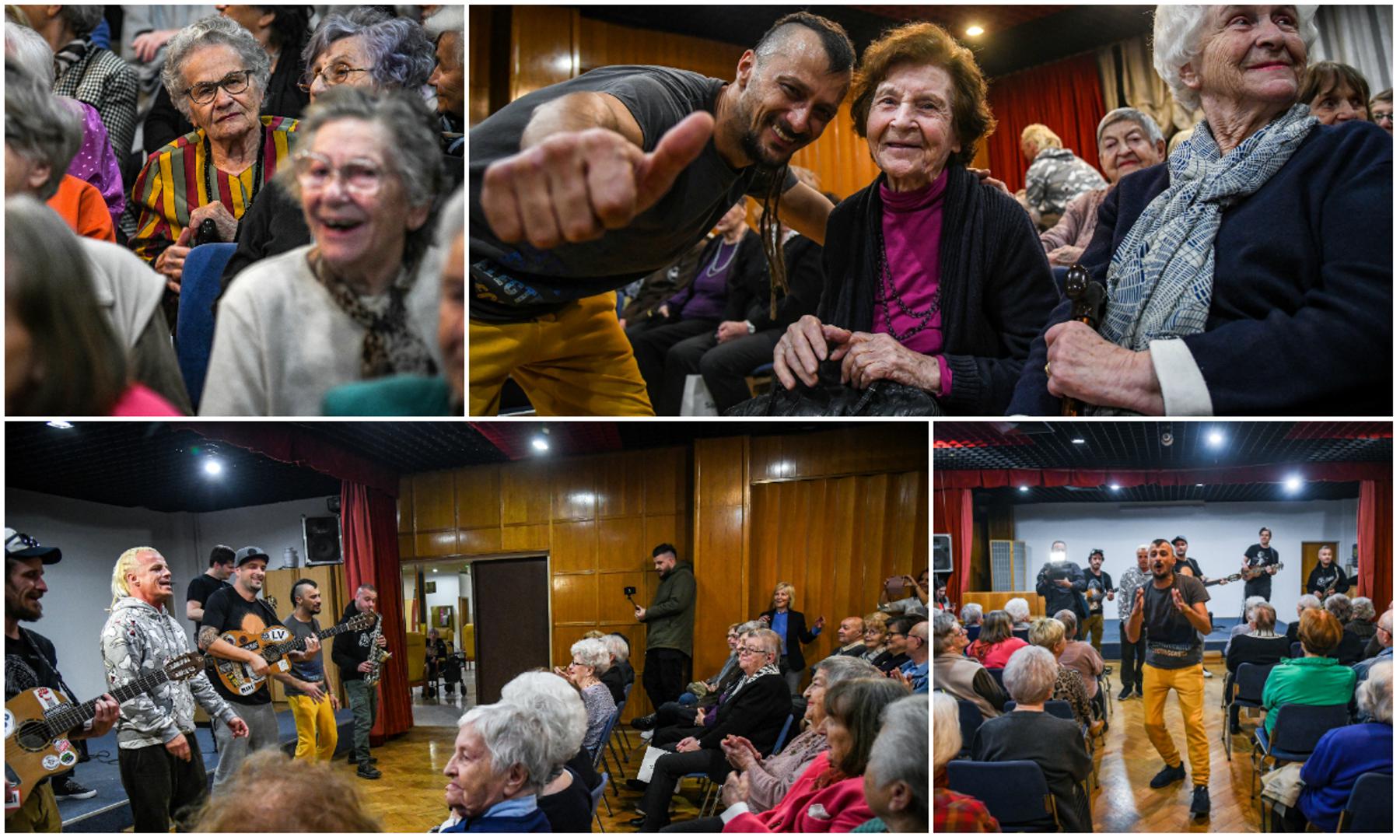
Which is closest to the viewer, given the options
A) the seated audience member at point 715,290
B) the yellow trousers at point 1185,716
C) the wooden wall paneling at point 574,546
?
the yellow trousers at point 1185,716

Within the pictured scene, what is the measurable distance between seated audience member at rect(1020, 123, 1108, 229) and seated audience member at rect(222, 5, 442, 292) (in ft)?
6.02

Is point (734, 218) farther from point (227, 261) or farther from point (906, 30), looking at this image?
point (227, 261)

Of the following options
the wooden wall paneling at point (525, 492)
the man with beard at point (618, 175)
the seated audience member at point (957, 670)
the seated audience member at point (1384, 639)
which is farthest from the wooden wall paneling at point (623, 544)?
the seated audience member at point (1384, 639)

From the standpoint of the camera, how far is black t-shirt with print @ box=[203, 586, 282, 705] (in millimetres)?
2250

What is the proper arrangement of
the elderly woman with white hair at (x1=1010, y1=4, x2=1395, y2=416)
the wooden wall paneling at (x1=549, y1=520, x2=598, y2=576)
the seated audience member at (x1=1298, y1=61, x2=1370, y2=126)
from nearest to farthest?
the elderly woman with white hair at (x1=1010, y1=4, x2=1395, y2=416) → the wooden wall paneling at (x1=549, y1=520, x2=598, y2=576) → the seated audience member at (x1=1298, y1=61, x2=1370, y2=126)

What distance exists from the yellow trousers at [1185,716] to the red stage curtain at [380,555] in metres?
1.57

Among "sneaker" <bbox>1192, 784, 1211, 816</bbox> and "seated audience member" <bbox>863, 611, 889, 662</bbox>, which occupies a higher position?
"seated audience member" <bbox>863, 611, 889, 662</bbox>

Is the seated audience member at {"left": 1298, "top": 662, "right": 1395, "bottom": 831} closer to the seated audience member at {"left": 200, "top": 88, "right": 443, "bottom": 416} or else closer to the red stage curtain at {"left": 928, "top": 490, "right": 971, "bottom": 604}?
the red stage curtain at {"left": 928, "top": 490, "right": 971, "bottom": 604}

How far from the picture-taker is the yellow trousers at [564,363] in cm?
218

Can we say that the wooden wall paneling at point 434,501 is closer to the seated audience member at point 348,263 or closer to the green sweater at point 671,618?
the seated audience member at point 348,263

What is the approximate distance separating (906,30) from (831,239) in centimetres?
44

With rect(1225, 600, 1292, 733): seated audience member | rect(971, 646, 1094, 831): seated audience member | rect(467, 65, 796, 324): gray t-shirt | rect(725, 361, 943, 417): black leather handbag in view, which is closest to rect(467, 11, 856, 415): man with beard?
rect(467, 65, 796, 324): gray t-shirt

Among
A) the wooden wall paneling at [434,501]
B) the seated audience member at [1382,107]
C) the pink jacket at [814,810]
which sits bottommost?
the pink jacket at [814,810]

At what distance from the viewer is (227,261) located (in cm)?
217
